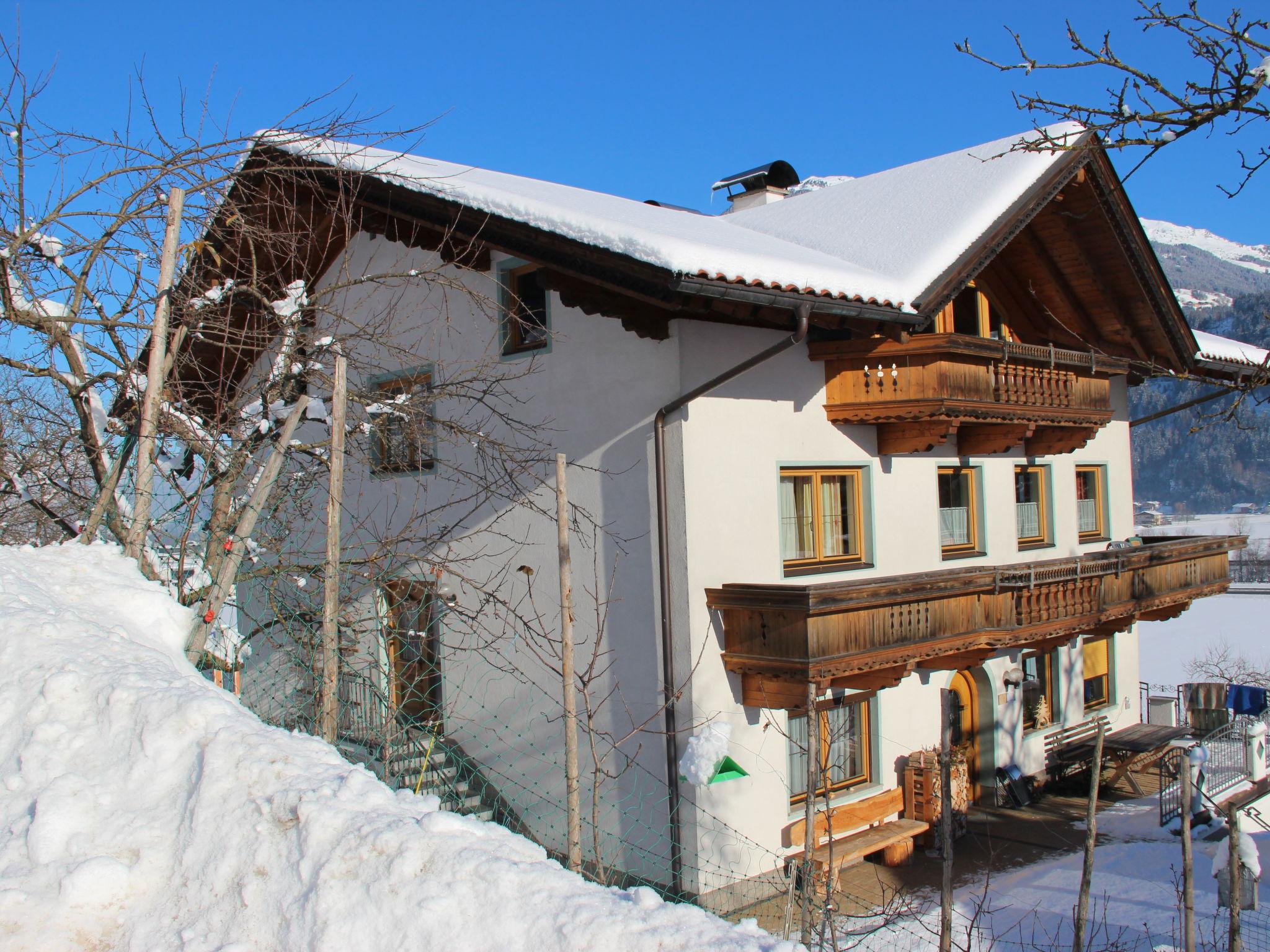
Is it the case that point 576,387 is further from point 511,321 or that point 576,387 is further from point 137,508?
point 137,508

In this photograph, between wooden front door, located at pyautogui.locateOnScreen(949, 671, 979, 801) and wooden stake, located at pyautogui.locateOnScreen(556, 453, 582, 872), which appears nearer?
wooden stake, located at pyautogui.locateOnScreen(556, 453, 582, 872)

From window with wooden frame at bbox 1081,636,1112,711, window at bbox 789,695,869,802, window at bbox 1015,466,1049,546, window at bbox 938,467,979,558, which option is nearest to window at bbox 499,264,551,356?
window at bbox 789,695,869,802

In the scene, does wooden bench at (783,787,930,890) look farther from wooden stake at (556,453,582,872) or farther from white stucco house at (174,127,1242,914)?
wooden stake at (556,453,582,872)

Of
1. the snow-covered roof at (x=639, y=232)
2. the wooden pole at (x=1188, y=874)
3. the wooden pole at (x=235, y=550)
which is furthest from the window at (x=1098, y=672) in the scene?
the wooden pole at (x=235, y=550)

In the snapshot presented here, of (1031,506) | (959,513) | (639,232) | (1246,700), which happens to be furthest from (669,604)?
(1246,700)

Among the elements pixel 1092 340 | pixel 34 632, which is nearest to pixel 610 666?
pixel 34 632

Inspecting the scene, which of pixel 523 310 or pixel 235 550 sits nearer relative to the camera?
pixel 235 550

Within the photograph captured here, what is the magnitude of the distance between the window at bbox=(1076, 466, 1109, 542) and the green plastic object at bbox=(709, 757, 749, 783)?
360 inches

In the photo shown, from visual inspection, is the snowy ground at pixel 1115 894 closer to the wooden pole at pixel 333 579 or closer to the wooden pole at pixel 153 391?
the wooden pole at pixel 333 579

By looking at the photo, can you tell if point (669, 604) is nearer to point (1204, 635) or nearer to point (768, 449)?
point (768, 449)

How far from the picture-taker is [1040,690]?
1562cm

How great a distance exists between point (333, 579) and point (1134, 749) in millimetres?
14323

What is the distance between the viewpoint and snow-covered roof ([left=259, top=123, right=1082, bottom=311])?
353 inches

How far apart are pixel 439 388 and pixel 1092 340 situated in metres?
11.6
